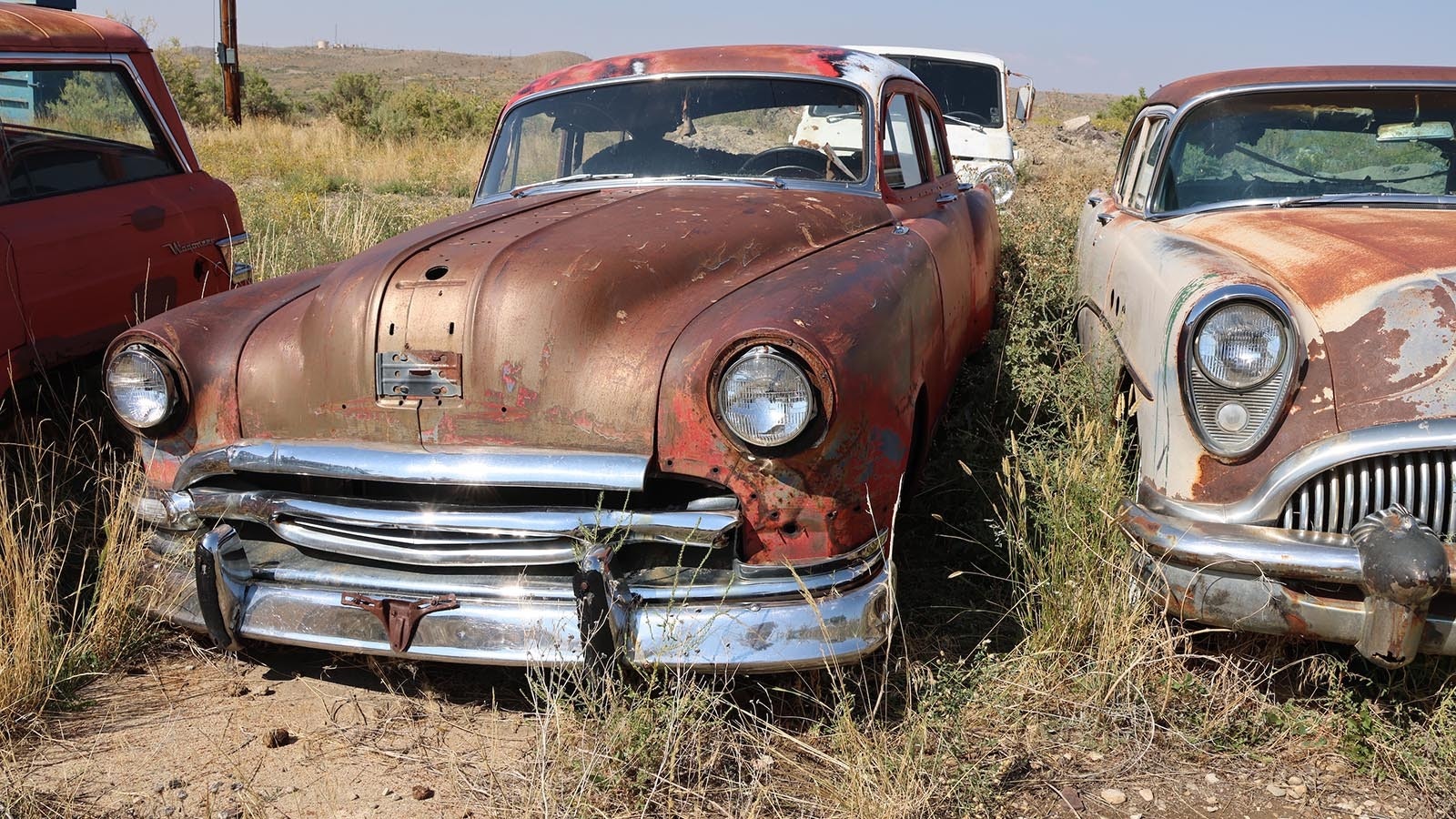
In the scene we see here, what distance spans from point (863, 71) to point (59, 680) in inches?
124

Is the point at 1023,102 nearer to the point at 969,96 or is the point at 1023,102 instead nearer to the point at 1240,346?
the point at 969,96

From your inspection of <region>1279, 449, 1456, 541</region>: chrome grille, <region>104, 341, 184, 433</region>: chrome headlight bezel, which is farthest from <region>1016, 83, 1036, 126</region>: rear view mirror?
<region>104, 341, 184, 433</region>: chrome headlight bezel

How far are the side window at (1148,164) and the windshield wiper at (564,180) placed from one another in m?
1.95

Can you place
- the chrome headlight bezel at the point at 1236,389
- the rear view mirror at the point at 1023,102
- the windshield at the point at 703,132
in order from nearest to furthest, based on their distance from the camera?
1. the chrome headlight bezel at the point at 1236,389
2. the windshield at the point at 703,132
3. the rear view mirror at the point at 1023,102

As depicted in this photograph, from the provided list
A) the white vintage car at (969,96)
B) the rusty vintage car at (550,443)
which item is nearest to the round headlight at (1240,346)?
the rusty vintage car at (550,443)

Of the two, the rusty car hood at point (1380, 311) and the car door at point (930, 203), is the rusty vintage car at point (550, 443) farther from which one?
the rusty car hood at point (1380, 311)

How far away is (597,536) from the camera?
2.48 m

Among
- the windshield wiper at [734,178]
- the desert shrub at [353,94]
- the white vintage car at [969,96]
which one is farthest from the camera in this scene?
the desert shrub at [353,94]

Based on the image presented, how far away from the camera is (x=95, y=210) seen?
4012 mm

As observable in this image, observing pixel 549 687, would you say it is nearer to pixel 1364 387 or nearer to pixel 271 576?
pixel 271 576

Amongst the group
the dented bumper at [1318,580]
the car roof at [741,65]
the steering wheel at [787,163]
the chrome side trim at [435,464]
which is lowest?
the dented bumper at [1318,580]

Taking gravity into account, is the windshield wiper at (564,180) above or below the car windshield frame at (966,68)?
below

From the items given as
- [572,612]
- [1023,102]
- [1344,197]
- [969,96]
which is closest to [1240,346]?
[1344,197]

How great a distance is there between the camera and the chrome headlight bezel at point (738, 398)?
243cm
